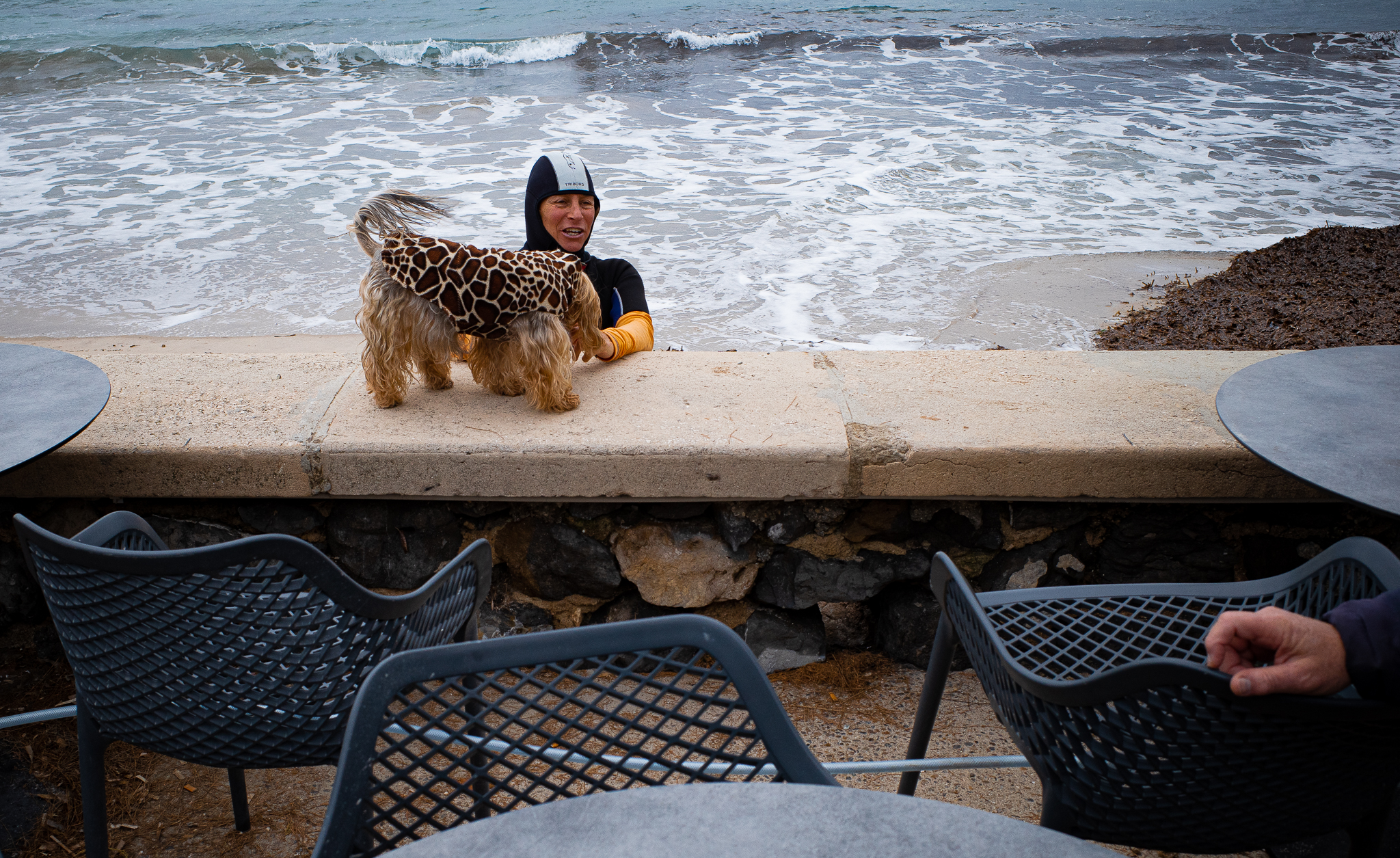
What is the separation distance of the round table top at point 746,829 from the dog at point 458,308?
144cm

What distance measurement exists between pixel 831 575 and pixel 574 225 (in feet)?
4.33

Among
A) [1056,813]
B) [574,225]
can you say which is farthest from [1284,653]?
[574,225]

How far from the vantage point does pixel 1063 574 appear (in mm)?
2406

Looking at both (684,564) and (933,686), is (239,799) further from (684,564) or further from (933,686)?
(933,686)

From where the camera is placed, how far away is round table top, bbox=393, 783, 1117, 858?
30.3 inches

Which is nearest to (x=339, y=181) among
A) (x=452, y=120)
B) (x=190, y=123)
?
(x=452, y=120)

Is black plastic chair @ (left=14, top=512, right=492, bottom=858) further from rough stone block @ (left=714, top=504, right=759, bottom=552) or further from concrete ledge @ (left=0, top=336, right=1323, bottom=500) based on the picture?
rough stone block @ (left=714, top=504, right=759, bottom=552)

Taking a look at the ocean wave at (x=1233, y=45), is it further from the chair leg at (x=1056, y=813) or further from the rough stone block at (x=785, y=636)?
the chair leg at (x=1056, y=813)

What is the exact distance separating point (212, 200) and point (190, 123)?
4.66m

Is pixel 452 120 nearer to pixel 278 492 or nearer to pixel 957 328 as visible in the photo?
pixel 957 328

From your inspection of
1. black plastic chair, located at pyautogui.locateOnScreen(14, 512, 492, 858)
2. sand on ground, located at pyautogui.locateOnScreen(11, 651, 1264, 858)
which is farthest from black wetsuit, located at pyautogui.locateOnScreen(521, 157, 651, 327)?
black plastic chair, located at pyautogui.locateOnScreen(14, 512, 492, 858)

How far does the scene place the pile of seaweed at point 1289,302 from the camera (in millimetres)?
4258

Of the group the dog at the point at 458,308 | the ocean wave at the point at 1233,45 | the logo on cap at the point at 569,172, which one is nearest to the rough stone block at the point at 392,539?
the dog at the point at 458,308

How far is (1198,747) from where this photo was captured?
109 centimetres
